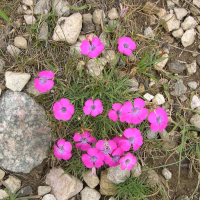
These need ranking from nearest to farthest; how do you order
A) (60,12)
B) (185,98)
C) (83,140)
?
(83,140)
(60,12)
(185,98)

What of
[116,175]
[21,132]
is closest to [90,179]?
[116,175]

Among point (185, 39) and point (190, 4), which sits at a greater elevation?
point (190, 4)

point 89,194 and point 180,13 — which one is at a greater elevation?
point 180,13

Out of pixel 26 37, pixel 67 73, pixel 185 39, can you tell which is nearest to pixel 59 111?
pixel 67 73

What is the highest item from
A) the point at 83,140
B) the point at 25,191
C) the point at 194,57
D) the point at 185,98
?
the point at 194,57

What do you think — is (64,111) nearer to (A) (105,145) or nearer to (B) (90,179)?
(A) (105,145)

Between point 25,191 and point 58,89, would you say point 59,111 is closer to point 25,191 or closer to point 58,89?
point 58,89

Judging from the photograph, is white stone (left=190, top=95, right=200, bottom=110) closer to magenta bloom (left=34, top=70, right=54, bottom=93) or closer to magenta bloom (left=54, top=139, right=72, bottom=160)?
magenta bloom (left=54, top=139, right=72, bottom=160)
